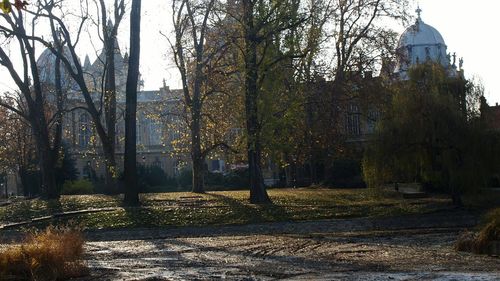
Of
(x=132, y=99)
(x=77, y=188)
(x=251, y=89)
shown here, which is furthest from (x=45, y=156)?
(x=251, y=89)

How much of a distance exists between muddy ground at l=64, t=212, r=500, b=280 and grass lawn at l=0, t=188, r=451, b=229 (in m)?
1.35

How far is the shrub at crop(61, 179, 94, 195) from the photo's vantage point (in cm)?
5400

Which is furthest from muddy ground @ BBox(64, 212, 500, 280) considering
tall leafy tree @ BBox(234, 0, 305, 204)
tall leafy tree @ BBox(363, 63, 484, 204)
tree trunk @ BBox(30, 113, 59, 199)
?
tree trunk @ BBox(30, 113, 59, 199)

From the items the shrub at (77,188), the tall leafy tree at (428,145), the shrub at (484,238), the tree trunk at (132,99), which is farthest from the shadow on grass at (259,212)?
the shrub at (77,188)

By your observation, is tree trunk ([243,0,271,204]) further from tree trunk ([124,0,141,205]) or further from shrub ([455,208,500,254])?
shrub ([455,208,500,254])

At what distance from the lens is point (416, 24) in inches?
1871

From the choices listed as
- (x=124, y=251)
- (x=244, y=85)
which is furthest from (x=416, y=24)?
(x=124, y=251)

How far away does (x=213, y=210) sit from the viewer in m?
32.2

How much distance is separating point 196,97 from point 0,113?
2846cm

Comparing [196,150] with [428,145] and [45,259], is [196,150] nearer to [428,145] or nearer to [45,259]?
[428,145]

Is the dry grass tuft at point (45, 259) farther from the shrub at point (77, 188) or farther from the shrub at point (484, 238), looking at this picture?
the shrub at point (77, 188)

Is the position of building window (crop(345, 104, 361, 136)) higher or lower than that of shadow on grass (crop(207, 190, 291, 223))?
higher

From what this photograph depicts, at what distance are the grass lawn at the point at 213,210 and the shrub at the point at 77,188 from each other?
1658cm

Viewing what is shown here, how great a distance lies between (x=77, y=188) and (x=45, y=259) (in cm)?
4247
